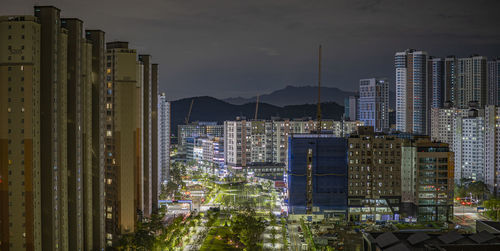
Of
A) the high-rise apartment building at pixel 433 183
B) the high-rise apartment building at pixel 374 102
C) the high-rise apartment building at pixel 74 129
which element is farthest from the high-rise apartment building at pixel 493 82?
the high-rise apartment building at pixel 74 129

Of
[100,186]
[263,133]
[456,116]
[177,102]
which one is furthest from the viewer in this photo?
[177,102]

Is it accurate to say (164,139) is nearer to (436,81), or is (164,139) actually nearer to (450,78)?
(436,81)

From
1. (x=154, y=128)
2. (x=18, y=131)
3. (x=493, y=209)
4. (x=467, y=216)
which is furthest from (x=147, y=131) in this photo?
(x=493, y=209)

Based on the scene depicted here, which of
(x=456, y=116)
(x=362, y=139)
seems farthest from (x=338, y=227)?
(x=456, y=116)

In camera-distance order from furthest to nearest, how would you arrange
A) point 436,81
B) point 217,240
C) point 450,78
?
point 436,81
point 450,78
point 217,240

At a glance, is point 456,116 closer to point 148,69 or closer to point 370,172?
point 370,172

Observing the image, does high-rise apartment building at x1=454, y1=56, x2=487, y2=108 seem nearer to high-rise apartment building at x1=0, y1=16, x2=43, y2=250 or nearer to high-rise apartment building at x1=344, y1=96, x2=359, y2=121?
high-rise apartment building at x1=344, y1=96, x2=359, y2=121
